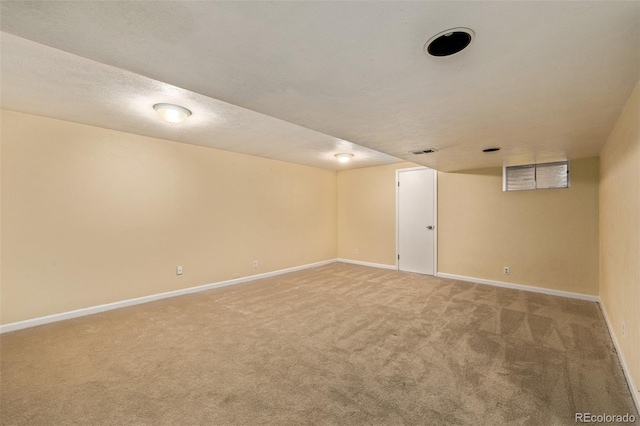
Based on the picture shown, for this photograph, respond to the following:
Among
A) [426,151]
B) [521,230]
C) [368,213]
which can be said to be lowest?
[521,230]

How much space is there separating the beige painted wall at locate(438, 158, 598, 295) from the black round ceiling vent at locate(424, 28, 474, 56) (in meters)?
4.14

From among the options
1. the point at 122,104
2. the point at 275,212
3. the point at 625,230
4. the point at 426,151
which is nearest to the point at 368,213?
the point at 275,212

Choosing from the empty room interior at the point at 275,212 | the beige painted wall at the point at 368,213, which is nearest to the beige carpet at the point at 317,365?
the empty room interior at the point at 275,212

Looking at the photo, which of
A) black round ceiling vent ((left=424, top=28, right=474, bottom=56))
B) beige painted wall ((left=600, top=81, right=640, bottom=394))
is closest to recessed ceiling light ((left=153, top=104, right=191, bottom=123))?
black round ceiling vent ((left=424, top=28, right=474, bottom=56))

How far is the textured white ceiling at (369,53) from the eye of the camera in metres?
1.13

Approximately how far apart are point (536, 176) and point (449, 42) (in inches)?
164

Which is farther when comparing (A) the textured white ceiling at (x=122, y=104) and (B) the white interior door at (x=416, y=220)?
(B) the white interior door at (x=416, y=220)

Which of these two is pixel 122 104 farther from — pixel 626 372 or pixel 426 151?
pixel 626 372

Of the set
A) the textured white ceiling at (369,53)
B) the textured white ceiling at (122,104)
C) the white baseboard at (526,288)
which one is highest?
the textured white ceiling at (122,104)

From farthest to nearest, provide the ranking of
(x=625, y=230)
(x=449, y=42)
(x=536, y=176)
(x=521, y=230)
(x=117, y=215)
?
(x=521, y=230) < (x=536, y=176) < (x=117, y=215) < (x=625, y=230) < (x=449, y=42)

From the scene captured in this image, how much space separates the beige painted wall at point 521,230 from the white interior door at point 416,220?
18 centimetres

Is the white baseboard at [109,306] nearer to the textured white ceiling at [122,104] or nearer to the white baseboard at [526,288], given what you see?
the textured white ceiling at [122,104]

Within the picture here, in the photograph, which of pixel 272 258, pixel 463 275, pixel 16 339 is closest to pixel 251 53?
pixel 16 339

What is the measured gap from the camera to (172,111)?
9.15ft
